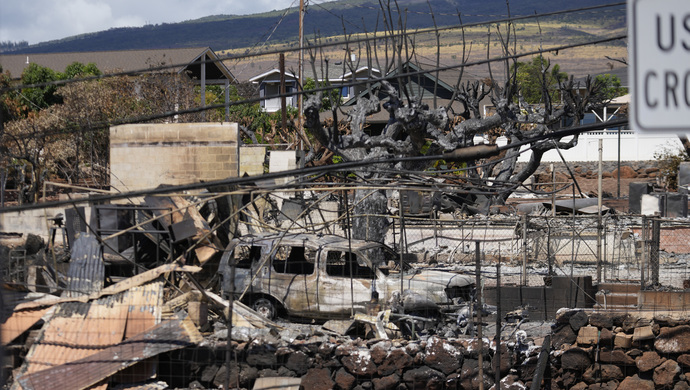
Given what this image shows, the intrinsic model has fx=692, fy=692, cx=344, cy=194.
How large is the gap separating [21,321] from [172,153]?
7937mm

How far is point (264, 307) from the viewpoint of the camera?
10242 millimetres

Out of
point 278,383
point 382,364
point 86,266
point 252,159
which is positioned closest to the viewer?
point 278,383

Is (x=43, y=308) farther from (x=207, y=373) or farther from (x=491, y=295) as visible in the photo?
(x=491, y=295)

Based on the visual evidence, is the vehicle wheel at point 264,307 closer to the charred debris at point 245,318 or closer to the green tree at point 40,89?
the charred debris at point 245,318

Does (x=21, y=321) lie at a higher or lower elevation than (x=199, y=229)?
lower

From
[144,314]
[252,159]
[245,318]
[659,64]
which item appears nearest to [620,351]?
[245,318]

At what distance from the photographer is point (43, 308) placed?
853 cm

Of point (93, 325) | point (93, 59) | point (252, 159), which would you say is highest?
point (93, 59)

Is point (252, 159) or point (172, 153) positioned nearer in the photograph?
point (172, 153)

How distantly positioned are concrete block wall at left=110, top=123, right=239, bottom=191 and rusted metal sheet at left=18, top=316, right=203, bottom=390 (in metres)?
7.85

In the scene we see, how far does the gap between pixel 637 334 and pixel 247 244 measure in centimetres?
548

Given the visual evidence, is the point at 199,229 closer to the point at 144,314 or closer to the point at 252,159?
the point at 144,314

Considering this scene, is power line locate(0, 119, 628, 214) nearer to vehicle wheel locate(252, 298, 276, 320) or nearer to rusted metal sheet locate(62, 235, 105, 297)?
rusted metal sheet locate(62, 235, 105, 297)

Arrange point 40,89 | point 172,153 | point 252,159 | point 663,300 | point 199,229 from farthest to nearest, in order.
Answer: point 40,89 → point 252,159 → point 172,153 → point 199,229 → point 663,300
